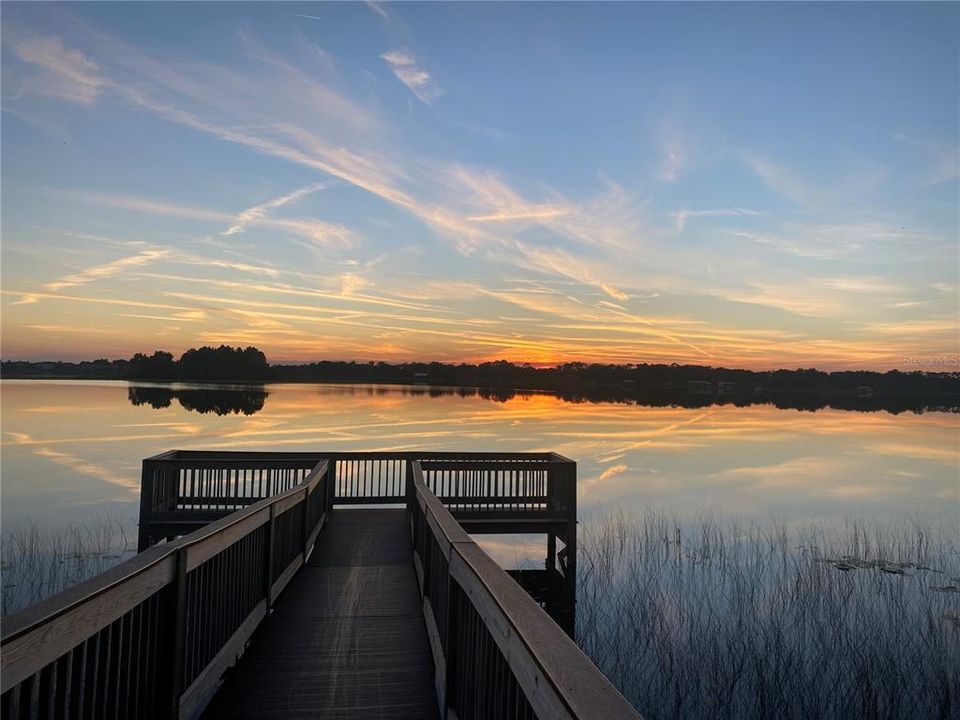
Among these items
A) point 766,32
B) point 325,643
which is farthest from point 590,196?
point 325,643

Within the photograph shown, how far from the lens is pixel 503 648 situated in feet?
7.26

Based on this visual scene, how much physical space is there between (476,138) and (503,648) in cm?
1777

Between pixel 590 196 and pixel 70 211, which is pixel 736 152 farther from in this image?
pixel 70 211

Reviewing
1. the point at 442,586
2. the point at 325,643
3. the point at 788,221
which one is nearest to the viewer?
the point at 442,586

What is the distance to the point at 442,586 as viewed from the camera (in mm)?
4266

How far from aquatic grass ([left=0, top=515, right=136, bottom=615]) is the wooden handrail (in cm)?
865

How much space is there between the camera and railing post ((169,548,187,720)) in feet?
10.6

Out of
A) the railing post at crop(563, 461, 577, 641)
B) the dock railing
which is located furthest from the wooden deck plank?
the railing post at crop(563, 461, 577, 641)

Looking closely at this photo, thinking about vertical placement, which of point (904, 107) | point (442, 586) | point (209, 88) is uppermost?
point (904, 107)

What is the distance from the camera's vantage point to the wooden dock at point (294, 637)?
1973 millimetres

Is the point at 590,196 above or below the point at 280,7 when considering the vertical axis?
below

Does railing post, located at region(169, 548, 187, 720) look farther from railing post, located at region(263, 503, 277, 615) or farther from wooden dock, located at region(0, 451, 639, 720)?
railing post, located at region(263, 503, 277, 615)

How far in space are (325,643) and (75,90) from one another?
1508cm

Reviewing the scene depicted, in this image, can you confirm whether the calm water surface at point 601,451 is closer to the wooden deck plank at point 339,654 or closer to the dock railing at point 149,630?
the wooden deck plank at point 339,654
